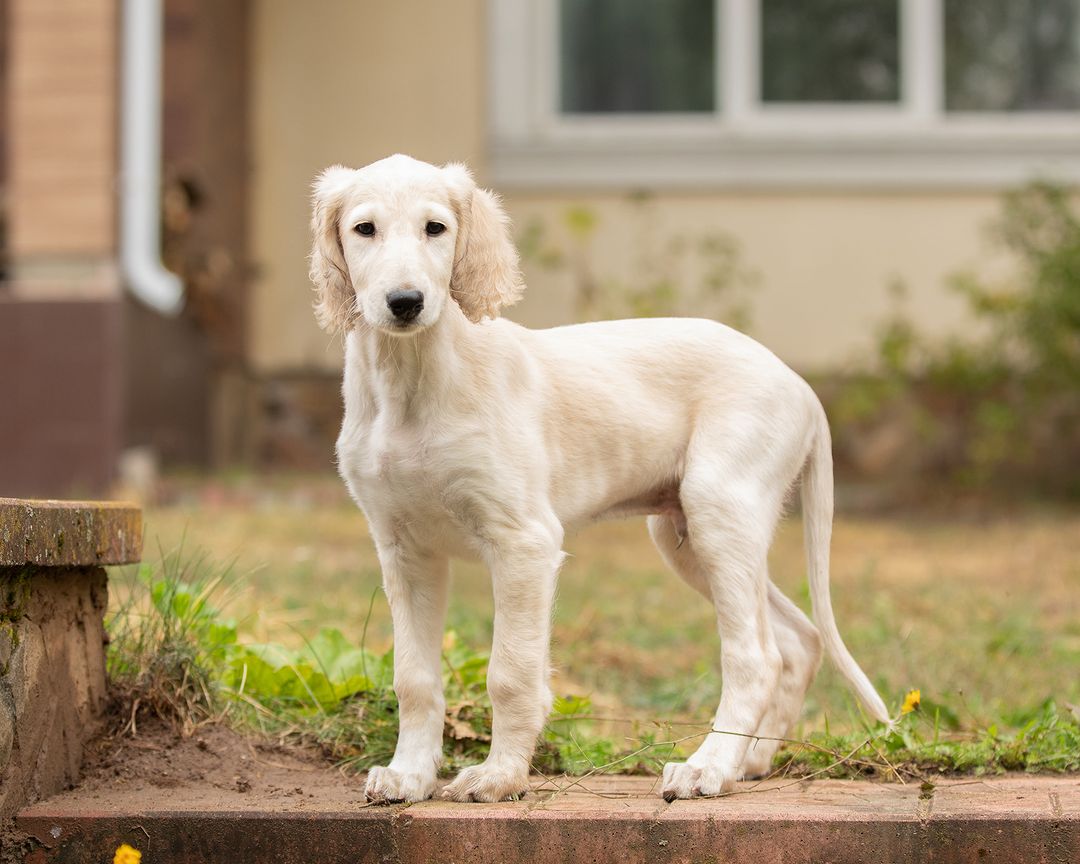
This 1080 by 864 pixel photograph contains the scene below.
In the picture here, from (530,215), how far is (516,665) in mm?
7273

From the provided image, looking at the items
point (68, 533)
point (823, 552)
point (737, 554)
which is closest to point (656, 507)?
point (737, 554)

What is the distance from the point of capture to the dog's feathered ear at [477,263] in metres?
2.91

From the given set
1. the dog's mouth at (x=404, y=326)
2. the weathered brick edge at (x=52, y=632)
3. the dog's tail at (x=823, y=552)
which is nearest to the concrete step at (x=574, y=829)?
the weathered brick edge at (x=52, y=632)

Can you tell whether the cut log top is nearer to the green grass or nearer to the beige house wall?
the green grass

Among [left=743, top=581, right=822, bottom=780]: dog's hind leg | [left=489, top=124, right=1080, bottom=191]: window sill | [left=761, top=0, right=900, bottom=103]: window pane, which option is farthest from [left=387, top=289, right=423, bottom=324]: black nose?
[left=761, top=0, right=900, bottom=103]: window pane

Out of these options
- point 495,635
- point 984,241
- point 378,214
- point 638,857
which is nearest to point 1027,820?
point 638,857

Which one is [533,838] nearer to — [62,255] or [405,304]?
[405,304]

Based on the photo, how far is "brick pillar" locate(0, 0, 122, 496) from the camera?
7.73m

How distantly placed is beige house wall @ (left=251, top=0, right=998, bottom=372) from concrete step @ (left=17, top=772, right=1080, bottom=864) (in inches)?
280

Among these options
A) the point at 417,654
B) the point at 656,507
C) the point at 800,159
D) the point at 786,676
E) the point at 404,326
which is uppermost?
the point at 800,159

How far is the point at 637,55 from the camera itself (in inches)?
408

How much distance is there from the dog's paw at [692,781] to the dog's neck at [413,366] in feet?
3.04

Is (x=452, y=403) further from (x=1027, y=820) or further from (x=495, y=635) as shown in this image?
(x=1027, y=820)

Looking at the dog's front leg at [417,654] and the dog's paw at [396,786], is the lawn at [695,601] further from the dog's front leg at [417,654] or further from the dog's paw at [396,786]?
the dog's paw at [396,786]
